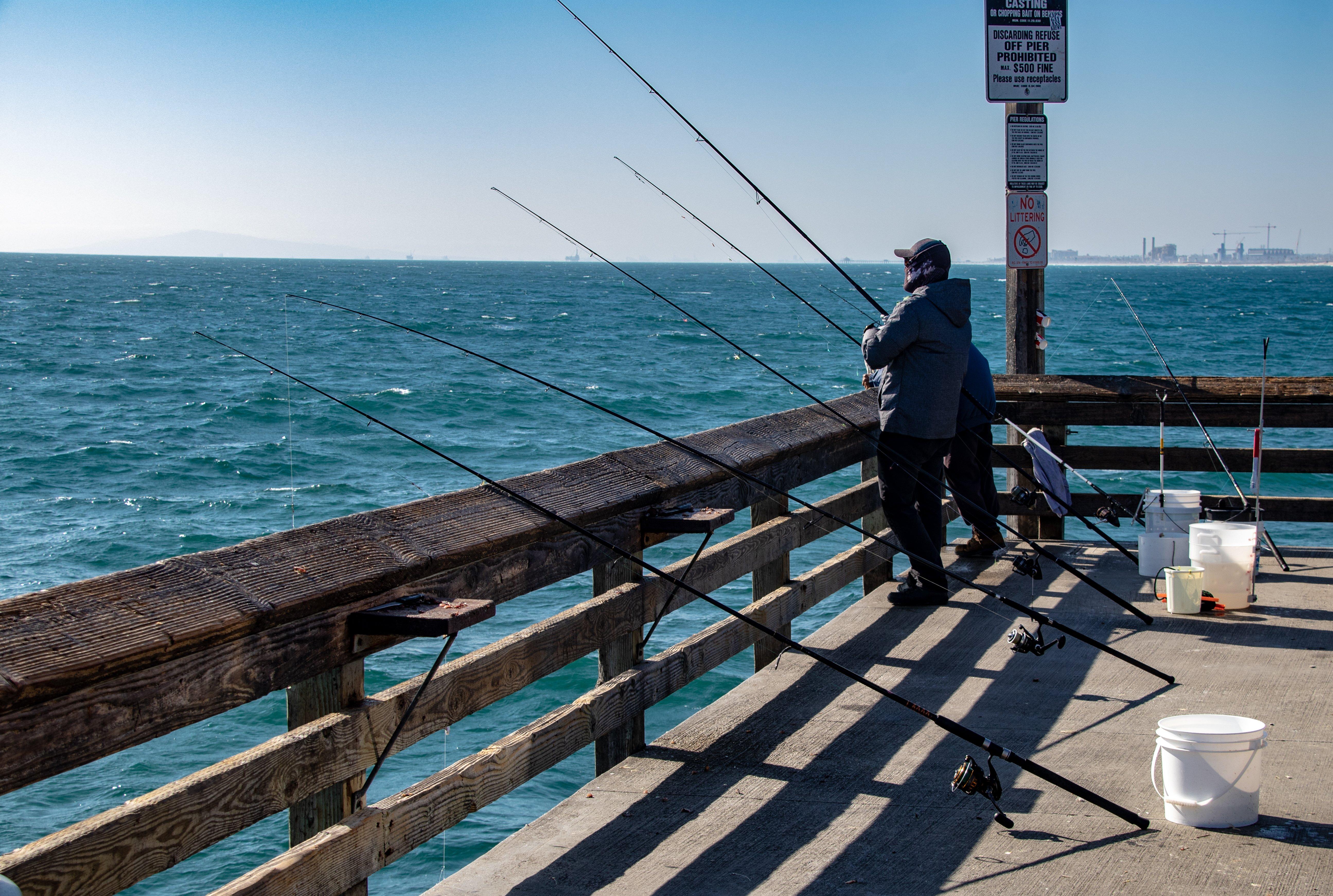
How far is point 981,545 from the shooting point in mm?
6090

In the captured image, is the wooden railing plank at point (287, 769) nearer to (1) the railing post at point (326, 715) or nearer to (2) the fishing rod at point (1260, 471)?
(1) the railing post at point (326, 715)

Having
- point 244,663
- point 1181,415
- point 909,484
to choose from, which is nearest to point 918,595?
point 909,484

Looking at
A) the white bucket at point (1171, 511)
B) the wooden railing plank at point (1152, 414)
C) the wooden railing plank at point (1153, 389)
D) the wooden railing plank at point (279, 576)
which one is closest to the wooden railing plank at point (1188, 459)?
the wooden railing plank at point (1152, 414)

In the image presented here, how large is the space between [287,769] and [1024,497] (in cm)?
483

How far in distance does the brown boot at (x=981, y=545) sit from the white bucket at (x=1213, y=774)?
2.84 metres

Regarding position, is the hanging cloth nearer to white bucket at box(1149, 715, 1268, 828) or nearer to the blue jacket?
the blue jacket

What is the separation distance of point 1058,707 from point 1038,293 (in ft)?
11.3

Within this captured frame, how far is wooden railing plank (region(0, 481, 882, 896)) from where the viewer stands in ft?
6.04

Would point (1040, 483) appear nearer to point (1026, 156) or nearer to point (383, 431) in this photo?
point (1026, 156)

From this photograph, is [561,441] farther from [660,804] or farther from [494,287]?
[494,287]

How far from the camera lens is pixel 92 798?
7.55 m

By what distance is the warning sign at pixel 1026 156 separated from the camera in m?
6.71

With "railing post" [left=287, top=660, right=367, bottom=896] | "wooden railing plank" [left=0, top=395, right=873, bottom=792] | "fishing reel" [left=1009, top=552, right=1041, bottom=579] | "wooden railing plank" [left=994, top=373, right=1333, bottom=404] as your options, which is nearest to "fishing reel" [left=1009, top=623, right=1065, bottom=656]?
"fishing reel" [left=1009, top=552, right=1041, bottom=579]

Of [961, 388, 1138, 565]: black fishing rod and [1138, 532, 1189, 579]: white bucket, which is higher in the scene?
[961, 388, 1138, 565]: black fishing rod
